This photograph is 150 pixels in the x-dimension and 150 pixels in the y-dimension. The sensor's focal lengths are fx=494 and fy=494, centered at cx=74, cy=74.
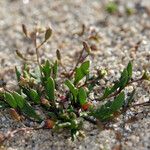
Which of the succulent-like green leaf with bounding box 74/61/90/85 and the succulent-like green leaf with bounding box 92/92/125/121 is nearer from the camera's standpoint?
the succulent-like green leaf with bounding box 92/92/125/121

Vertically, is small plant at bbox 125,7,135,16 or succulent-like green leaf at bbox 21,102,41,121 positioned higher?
small plant at bbox 125,7,135,16

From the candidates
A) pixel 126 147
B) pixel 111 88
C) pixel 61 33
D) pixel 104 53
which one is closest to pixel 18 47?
pixel 61 33

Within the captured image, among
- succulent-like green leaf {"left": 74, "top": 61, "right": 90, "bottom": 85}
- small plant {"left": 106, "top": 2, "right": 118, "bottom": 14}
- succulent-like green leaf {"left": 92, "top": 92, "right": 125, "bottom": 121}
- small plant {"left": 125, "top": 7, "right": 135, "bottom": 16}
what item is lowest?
succulent-like green leaf {"left": 92, "top": 92, "right": 125, "bottom": 121}

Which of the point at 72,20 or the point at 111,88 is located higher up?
the point at 72,20

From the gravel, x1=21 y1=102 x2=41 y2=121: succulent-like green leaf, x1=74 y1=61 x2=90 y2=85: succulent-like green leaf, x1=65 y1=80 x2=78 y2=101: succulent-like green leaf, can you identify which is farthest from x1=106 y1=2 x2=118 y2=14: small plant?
x1=21 y1=102 x2=41 y2=121: succulent-like green leaf

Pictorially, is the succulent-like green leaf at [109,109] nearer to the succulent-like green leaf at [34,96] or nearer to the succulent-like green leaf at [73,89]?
the succulent-like green leaf at [73,89]

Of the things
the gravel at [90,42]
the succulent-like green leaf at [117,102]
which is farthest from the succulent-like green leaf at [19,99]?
the succulent-like green leaf at [117,102]

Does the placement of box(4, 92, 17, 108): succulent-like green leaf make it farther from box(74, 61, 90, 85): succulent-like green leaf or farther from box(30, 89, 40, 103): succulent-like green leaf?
box(74, 61, 90, 85): succulent-like green leaf

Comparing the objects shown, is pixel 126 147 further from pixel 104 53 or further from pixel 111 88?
pixel 104 53
